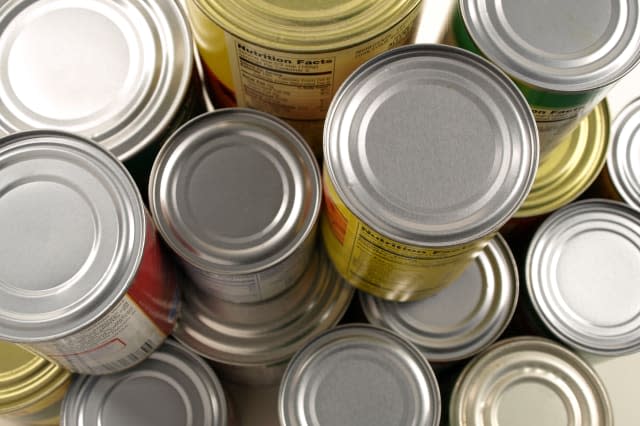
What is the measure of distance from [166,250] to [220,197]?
123mm

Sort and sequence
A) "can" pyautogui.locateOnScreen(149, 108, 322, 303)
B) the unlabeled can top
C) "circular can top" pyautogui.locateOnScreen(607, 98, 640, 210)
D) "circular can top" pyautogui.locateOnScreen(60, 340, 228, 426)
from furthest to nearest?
1. "circular can top" pyautogui.locateOnScreen(607, 98, 640, 210)
2. "circular can top" pyautogui.locateOnScreen(60, 340, 228, 426)
3. "can" pyautogui.locateOnScreen(149, 108, 322, 303)
4. the unlabeled can top

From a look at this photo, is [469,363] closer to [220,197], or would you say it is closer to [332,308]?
[332,308]

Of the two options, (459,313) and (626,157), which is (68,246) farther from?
(626,157)

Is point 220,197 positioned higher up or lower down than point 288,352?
higher up

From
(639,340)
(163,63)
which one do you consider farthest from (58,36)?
(639,340)

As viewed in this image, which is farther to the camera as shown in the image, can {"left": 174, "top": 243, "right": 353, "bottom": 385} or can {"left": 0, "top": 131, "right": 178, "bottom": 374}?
can {"left": 174, "top": 243, "right": 353, "bottom": 385}

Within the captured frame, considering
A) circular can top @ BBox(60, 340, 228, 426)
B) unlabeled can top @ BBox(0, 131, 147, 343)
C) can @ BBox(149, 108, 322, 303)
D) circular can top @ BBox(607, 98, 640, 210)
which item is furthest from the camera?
circular can top @ BBox(607, 98, 640, 210)

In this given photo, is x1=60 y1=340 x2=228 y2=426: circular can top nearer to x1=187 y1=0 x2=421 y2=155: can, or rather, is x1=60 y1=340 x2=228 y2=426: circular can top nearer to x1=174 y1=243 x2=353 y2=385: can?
x1=174 y1=243 x2=353 y2=385: can

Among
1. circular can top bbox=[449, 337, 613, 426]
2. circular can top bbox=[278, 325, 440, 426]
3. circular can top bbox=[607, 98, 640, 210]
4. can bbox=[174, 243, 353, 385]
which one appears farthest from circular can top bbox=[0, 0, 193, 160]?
circular can top bbox=[607, 98, 640, 210]

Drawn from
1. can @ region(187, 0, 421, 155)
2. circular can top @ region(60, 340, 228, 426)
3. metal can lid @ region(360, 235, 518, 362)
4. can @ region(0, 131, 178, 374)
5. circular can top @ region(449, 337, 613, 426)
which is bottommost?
circular can top @ region(60, 340, 228, 426)

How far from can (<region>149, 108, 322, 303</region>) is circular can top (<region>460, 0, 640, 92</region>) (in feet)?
1.04

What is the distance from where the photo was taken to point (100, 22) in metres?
1.08

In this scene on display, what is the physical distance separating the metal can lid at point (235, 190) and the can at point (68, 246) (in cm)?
9

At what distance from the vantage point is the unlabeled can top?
805 mm
